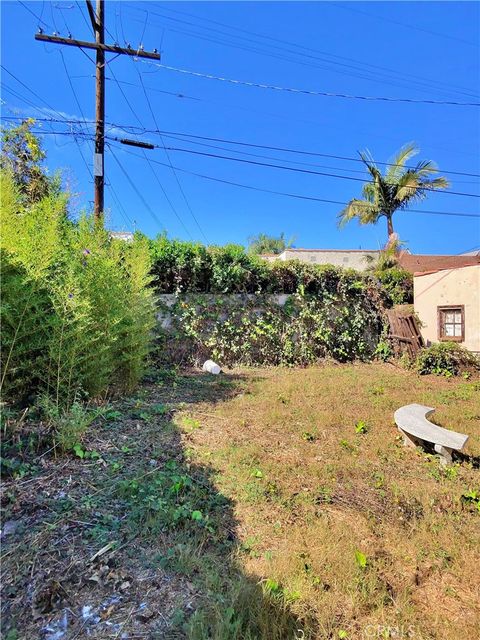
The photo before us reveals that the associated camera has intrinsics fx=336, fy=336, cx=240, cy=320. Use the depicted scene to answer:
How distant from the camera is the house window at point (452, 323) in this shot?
7.00m

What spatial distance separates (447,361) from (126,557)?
685 centimetres

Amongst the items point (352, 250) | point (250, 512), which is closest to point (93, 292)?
point (250, 512)

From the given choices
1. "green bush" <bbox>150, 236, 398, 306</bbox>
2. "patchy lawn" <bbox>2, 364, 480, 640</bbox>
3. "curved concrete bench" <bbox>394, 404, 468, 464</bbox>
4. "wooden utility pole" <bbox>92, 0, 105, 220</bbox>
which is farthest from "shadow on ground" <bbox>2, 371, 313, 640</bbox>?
"wooden utility pole" <bbox>92, 0, 105, 220</bbox>

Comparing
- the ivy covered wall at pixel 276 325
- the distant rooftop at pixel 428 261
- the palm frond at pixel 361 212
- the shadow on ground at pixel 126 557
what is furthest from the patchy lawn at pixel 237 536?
the distant rooftop at pixel 428 261

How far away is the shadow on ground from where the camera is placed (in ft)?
4.42

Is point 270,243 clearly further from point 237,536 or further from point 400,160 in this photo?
point 237,536

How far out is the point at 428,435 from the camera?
303 cm

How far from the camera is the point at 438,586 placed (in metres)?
1.71

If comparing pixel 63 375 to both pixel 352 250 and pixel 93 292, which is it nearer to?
pixel 93 292

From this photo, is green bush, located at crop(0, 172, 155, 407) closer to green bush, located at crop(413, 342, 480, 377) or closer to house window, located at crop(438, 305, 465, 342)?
green bush, located at crop(413, 342, 480, 377)

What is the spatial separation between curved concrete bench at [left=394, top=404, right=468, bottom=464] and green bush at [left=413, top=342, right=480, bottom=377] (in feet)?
11.6

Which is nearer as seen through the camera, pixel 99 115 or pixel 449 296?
pixel 99 115

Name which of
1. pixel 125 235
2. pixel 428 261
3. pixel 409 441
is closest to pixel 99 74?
pixel 125 235

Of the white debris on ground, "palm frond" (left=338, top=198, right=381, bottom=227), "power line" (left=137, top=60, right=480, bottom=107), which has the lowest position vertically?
the white debris on ground
